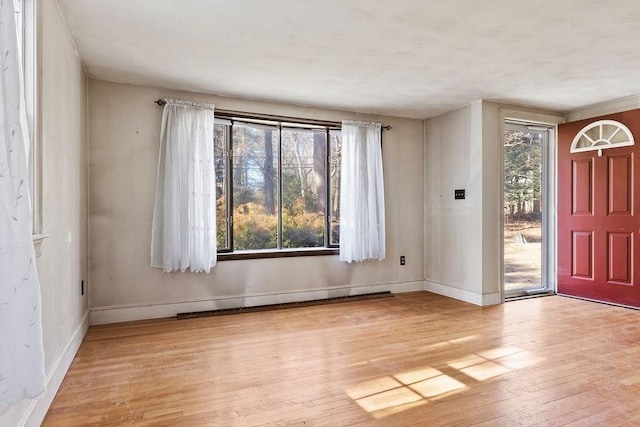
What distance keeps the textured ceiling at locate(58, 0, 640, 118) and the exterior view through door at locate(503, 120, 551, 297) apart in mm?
821

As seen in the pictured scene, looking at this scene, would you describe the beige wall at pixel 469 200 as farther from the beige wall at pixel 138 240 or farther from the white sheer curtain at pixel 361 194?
the beige wall at pixel 138 240

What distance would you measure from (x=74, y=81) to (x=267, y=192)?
213cm

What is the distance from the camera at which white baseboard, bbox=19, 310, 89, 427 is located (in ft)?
6.01

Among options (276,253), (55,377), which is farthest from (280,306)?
(55,377)

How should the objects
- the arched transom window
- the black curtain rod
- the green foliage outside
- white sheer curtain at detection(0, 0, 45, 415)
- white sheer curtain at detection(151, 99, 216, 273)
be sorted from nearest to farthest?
1. white sheer curtain at detection(0, 0, 45, 415)
2. white sheer curtain at detection(151, 99, 216, 273)
3. the black curtain rod
4. the arched transom window
5. the green foliage outside

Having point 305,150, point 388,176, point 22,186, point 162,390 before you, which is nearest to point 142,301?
point 162,390

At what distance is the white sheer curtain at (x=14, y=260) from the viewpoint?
1211 mm

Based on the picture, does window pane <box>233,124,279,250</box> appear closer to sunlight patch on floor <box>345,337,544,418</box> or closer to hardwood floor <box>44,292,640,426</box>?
hardwood floor <box>44,292,640,426</box>

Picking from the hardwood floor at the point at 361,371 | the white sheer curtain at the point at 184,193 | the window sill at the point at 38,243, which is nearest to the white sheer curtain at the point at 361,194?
the hardwood floor at the point at 361,371

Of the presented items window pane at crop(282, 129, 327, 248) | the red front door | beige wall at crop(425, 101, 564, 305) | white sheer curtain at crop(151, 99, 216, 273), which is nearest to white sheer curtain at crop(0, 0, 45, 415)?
white sheer curtain at crop(151, 99, 216, 273)

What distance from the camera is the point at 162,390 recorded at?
2342mm

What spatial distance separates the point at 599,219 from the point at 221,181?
4.40 m

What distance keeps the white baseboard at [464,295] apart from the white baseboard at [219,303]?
0.28m

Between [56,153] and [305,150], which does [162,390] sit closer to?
[56,153]
